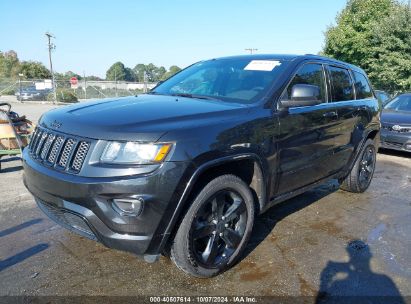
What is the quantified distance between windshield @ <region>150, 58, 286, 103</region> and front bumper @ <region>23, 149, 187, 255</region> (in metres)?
1.28

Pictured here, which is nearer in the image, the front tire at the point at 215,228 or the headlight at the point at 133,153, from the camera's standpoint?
the headlight at the point at 133,153

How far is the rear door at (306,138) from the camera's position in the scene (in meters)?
3.56

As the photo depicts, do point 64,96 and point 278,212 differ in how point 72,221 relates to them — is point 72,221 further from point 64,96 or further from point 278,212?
point 64,96

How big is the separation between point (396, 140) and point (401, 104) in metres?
1.80

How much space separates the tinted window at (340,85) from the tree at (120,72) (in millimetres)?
104616

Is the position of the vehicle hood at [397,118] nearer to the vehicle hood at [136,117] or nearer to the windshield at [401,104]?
the windshield at [401,104]

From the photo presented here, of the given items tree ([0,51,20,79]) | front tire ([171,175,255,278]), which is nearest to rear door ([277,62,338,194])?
front tire ([171,175,255,278])

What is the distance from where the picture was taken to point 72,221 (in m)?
2.81

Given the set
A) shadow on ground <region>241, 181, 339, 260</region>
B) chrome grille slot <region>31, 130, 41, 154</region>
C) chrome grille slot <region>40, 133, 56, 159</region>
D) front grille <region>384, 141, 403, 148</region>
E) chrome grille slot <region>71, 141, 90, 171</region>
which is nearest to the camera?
chrome grille slot <region>71, 141, 90, 171</region>

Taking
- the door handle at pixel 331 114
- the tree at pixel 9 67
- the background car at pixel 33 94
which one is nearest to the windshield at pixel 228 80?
the door handle at pixel 331 114

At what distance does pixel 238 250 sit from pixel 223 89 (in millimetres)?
1549

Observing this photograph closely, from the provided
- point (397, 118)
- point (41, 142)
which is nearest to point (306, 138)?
point (41, 142)

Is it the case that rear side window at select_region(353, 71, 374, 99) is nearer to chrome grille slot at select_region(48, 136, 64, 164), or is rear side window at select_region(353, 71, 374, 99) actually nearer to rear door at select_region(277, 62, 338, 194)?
rear door at select_region(277, 62, 338, 194)

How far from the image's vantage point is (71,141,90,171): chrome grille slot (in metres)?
2.64
